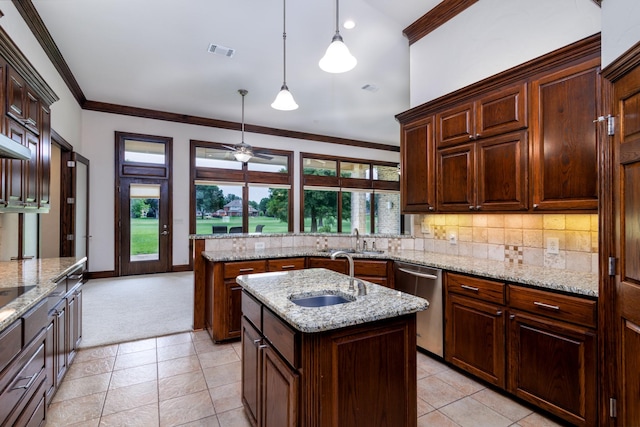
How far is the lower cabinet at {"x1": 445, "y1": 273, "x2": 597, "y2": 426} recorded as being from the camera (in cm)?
183

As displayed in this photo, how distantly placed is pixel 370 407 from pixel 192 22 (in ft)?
13.1

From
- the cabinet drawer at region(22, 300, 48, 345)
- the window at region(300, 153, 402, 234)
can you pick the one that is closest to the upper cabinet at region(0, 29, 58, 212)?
the cabinet drawer at region(22, 300, 48, 345)

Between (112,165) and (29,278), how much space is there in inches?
185

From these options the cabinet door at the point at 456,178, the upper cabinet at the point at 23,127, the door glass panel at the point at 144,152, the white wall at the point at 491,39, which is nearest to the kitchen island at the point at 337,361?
the cabinet door at the point at 456,178

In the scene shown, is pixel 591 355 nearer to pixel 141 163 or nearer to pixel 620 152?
pixel 620 152

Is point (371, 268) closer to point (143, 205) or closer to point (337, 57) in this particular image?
point (337, 57)

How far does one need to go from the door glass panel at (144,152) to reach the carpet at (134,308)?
7.67 feet

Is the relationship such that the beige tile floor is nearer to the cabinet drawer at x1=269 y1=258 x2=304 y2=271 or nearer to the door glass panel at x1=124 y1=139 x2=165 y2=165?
the cabinet drawer at x1=269 y1=258 x2=304 y2=271

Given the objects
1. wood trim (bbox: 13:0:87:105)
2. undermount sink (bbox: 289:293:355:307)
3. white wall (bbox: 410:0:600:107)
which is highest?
wood trim (bbox: 13:0:87:105)

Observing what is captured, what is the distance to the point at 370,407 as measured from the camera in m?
1.37

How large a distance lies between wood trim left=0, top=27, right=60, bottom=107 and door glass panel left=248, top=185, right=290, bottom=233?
481 centimetres

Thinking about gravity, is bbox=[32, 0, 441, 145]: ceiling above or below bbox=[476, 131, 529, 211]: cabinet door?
above

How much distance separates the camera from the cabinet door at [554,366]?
1817 millimetres

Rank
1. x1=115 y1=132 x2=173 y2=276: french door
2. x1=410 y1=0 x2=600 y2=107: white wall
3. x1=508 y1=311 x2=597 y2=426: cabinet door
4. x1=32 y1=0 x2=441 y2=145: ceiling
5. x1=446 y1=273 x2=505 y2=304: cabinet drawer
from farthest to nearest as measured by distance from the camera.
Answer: x1=115 y1=132 x2=173 y2=276: french door < x1=32 y1=0 x2=441 y2=145: ceiling < x1=410 y1=0 x2=600 y2=107: white wall < x1=446 y1=273 x2=505 y2=304: cabinet drawer < x1=508 y1=311 x2=597 y2=426: cabinet door
